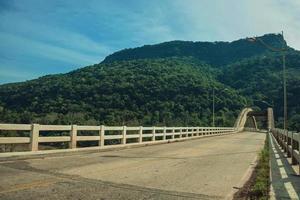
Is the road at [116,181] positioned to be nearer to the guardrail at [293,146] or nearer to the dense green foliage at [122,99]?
the guardrail at [293,146]

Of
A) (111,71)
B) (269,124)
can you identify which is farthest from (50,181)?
Result: (111,71)

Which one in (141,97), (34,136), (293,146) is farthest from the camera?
(141,97)

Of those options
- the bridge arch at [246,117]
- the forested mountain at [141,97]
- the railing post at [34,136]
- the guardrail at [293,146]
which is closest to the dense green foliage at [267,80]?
the forested mountain at [141,97]

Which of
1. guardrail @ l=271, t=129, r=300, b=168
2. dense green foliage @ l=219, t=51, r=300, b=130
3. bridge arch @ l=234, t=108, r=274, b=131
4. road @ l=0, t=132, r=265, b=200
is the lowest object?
road @ l=0, t=132, r=265, b=200

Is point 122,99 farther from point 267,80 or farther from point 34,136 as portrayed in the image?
point 34,136

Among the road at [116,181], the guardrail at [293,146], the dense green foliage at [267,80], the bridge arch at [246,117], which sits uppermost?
the dense green foliage at [267,80]

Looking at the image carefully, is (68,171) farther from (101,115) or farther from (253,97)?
(253,97)

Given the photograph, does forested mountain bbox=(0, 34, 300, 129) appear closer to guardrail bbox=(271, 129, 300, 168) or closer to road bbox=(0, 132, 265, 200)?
guardrail bbox=(271, 129, 300, 168)

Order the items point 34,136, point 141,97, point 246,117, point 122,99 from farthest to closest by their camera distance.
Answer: point 246,117 → point 141,97 → point 122,99 → point 34,136

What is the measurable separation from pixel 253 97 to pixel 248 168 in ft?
427

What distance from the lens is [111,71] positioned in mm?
139750

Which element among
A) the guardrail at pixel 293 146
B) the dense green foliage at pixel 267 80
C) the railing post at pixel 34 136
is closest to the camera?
the guardrail at pixel 293 146

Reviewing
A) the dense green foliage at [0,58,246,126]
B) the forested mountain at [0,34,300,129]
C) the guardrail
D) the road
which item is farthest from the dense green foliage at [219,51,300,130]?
the road

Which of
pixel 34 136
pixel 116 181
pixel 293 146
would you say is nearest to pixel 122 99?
pixel 34 136
